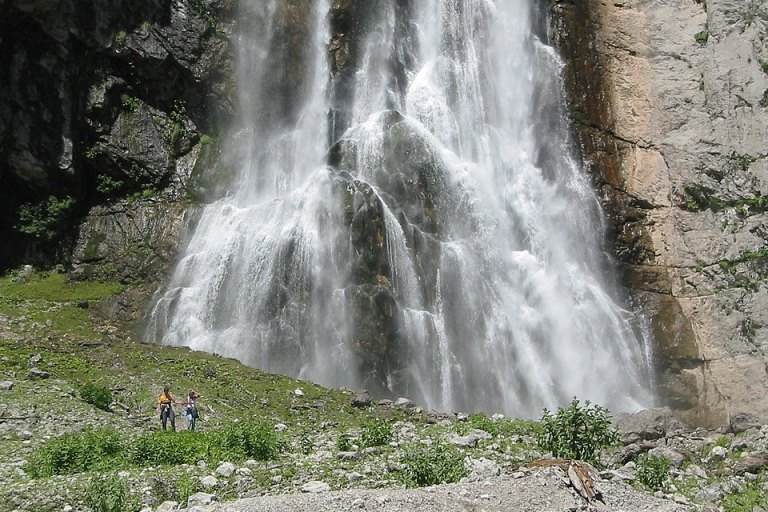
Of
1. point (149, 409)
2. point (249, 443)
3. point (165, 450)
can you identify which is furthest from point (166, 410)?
point (249, 443)

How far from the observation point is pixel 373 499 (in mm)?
10125

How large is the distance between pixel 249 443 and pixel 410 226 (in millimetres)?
14391

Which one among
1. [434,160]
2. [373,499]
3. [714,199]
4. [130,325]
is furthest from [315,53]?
[373,499]

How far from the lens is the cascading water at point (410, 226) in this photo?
79.3ft

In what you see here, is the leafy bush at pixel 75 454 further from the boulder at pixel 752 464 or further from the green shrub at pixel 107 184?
the green shrub at pixel 107 184

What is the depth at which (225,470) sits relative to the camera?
1207 cm

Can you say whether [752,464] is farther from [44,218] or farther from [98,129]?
[44,218]

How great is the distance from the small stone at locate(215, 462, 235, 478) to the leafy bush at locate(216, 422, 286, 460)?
553 mm

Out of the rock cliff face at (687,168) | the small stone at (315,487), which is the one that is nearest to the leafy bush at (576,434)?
the small stone at (315,487)

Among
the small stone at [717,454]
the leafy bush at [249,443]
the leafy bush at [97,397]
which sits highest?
the leafy bush at [97,397]

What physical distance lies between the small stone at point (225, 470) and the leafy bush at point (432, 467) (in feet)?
9.61

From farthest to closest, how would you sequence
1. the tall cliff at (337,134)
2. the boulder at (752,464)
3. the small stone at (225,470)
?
the tall cliff at (337,134)
the boulder at (752,464)
the small stone at (225,470)

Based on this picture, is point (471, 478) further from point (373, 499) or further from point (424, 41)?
point (424, 41)

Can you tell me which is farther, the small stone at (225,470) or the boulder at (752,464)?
the boulder at (752,464)
